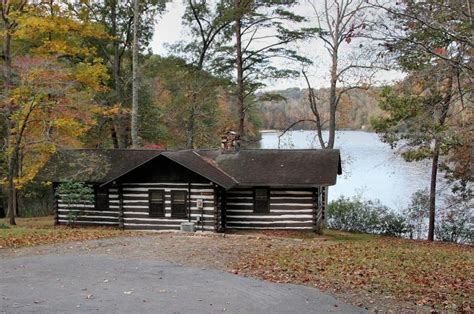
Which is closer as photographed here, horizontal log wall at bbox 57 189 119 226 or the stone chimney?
horizontal log wall at bbox 57 189 119 226

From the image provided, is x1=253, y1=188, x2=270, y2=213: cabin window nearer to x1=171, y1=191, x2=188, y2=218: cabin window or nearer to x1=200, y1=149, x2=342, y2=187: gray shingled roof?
x1=200, y1=149, x2=342, y2=187: gray shingled roof

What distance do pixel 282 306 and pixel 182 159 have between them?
15173 mm

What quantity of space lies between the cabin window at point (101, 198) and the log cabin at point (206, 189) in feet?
0.12

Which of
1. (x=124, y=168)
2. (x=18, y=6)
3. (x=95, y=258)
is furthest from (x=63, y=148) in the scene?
(x=95, y=258)

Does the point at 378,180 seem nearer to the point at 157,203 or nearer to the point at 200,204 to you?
the point at 200,204

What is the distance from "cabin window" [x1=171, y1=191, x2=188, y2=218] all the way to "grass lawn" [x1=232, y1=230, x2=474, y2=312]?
820 centimetres

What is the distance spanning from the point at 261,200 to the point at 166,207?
4.71 meters

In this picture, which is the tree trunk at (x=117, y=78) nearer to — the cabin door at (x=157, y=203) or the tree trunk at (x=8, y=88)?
the tree trunk at (x=8, y=88)

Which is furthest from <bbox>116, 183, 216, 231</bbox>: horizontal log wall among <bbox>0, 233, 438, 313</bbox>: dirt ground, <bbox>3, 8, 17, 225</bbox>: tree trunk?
<bbox>3, 8, 17, 225</bbox>: tree trunk

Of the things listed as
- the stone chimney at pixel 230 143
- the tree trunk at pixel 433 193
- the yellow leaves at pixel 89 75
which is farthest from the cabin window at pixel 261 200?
the yellow leaves at pixel 89 75

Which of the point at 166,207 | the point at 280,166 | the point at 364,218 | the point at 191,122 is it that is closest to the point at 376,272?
the point at 280,166

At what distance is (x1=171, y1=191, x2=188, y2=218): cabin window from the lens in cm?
2375

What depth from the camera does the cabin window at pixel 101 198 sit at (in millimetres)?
25516

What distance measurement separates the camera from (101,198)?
2566 cm
